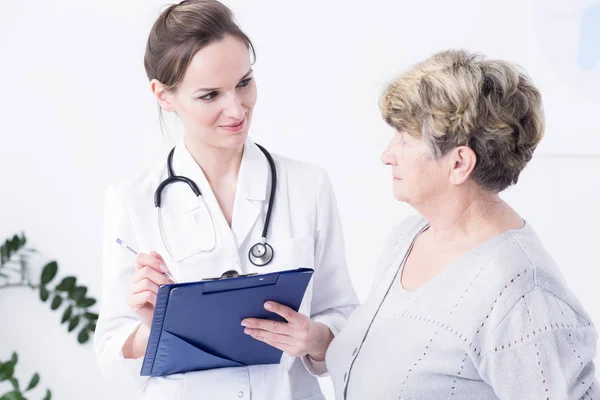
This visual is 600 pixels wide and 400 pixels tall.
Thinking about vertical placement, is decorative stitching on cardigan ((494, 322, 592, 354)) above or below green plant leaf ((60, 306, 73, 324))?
above

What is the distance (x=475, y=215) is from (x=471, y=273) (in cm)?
11

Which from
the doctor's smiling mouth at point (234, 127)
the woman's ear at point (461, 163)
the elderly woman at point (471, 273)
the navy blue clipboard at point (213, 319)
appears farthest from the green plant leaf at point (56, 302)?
the woman's ear at point (461, 163)

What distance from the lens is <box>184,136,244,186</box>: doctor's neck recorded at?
64.0 inches

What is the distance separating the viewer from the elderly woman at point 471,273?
43.2 inches

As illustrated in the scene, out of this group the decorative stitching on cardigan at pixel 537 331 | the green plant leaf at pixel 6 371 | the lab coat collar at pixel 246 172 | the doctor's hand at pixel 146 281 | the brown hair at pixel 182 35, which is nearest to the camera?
the decorative stitching on cardigan at pixel 537 331

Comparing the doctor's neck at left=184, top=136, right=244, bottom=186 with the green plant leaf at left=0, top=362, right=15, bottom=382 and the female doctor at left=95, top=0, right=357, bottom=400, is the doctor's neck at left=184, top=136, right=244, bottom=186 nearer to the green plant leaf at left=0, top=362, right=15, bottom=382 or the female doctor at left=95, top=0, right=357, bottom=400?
the female doctor at left=95, top=0, right=357, bottom=400

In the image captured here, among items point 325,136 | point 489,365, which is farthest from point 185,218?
point 325,136

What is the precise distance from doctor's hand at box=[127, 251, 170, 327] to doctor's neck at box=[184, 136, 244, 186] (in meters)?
0.32

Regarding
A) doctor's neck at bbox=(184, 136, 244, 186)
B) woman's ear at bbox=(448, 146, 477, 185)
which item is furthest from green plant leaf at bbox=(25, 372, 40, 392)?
woman's ear at bbox=(448, 146, 477, 185)

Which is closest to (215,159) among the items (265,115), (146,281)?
(146,281)

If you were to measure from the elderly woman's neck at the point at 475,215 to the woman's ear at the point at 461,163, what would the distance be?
0.12 feet

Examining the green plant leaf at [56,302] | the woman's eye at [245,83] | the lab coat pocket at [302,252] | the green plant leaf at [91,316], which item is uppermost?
the woman's eye at [245,83]

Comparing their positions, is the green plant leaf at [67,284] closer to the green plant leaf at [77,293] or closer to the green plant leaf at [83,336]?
the green plant leaf at [77,293]

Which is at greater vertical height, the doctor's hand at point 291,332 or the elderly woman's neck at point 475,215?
the elderly woman's neck at point 475,215
